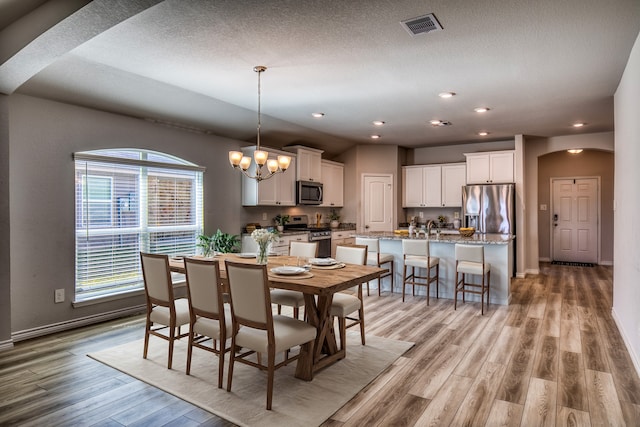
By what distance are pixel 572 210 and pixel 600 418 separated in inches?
294

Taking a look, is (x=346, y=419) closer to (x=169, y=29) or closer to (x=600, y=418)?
(x=600, y=418)

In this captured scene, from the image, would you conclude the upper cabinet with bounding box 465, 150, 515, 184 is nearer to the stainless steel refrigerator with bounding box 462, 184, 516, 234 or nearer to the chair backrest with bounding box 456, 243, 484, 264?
the stainless steel refrigerator with bounding box 462, 184, 516, 234

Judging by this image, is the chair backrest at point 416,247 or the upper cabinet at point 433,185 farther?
the upper cabinet at point 433,185

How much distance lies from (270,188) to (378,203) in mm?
2674

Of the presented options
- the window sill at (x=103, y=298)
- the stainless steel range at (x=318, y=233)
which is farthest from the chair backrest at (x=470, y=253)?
the window sill at (x=103, y=298)

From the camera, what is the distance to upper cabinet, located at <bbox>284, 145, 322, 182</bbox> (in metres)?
6.80

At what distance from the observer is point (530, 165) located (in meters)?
7.23

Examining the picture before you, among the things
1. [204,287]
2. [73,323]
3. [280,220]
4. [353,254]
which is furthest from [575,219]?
[73,323]

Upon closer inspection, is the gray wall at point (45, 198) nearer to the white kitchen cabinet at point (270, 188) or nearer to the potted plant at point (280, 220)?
the white kitchen cabinet at point (270, 188)

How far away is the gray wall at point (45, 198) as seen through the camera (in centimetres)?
361

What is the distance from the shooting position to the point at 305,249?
423 centimetres

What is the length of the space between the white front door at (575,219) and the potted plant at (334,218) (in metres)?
4.85

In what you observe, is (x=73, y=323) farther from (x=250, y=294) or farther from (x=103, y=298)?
(x=250, y=294)

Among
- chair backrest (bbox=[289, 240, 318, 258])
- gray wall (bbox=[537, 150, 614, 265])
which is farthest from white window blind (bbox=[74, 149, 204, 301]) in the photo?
gray wall (bbox=[537, 150, 614, 265])
